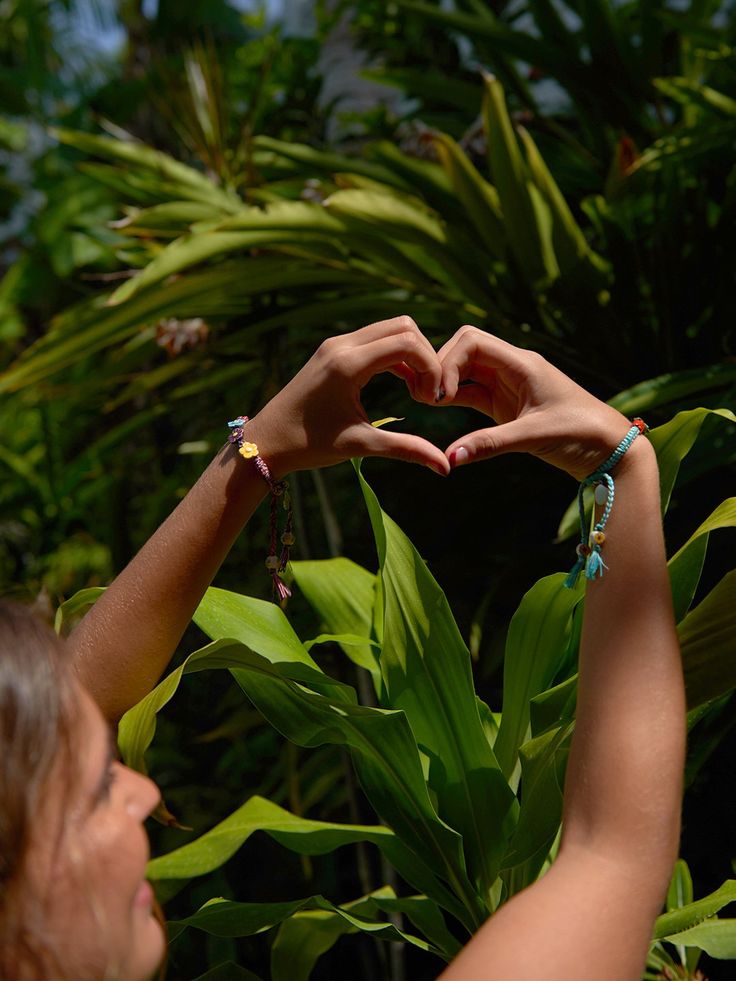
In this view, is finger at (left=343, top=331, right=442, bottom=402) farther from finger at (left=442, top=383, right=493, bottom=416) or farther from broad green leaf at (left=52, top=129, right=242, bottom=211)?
broad green leaf at (left=52, top=129, right=242, bottom=211)

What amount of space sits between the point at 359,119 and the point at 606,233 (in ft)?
4.17

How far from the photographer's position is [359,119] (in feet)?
8.52

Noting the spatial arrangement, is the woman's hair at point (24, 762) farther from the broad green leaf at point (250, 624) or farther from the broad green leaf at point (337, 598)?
the broad green leaf at point (337, 598)

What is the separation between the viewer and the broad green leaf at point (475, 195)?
1.47 m

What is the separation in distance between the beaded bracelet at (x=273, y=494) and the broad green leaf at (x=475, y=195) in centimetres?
85

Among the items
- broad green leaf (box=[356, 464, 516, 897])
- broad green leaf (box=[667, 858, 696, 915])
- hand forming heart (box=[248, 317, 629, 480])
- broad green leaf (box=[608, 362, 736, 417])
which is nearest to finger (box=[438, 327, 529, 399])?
hand forming heart (box=[248, 317, 629, 480])

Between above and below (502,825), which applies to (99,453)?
above

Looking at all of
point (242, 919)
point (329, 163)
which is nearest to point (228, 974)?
point (242, 919)

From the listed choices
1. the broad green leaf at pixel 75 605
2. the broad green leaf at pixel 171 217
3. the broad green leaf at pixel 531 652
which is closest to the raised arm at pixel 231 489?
the broad green leaf at pixel 75 605

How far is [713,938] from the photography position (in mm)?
842

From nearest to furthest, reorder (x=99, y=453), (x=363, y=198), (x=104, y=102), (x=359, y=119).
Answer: (x=363, y=198) → (x=99, y=453) → (x=359, y=119) → (x=104, y=102)

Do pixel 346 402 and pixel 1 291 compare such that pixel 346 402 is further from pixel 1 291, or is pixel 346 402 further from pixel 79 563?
pixel 1 291

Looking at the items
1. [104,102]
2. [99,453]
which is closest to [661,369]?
[99,453]

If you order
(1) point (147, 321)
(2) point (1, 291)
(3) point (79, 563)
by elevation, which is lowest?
(3) point (79, 563)
